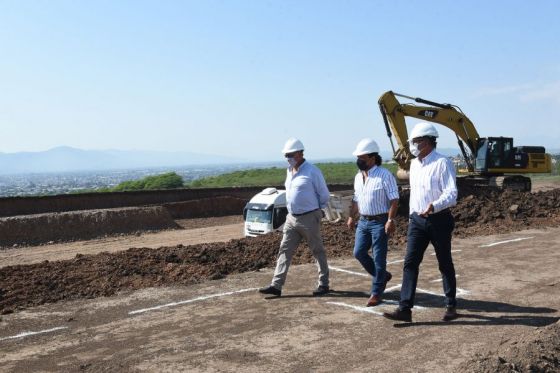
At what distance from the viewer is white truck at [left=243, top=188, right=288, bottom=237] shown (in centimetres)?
1739

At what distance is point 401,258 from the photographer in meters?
10.7

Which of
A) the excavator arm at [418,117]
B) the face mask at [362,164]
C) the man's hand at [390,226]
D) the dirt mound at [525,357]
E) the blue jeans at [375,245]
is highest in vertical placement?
the excavator arm at [418,117]

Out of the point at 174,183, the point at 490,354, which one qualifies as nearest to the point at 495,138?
the point at 490,354

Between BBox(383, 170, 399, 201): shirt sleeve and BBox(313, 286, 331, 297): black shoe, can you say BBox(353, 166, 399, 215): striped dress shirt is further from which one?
BBox(313, 286, 331, 297): black shoe

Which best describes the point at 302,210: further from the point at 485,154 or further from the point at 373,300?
the point at 485,154

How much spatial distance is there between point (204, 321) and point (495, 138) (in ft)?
68.9

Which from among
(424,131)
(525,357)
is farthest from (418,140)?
(525,357)

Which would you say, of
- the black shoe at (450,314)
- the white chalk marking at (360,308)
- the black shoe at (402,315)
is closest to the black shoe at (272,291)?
the white chalk marking at (360,308)

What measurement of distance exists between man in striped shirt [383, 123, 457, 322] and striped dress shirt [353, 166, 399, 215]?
1.95 feet

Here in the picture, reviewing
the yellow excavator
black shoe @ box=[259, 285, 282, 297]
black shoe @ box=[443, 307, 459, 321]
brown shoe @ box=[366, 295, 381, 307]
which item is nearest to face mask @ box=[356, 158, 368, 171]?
brown shoe @ box=[366, 295, 381, 307]

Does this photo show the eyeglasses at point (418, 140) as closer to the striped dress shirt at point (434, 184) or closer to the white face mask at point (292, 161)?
the striped dress shirt at point (434, 184)

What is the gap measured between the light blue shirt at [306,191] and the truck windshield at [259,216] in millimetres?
9599

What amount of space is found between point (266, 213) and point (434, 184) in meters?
11.5

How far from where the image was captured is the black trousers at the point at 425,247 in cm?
627
